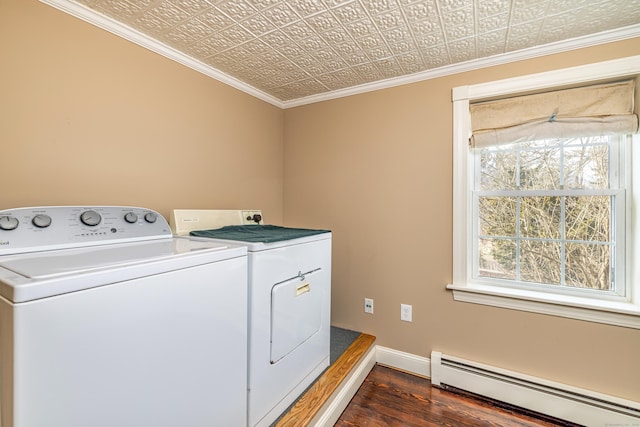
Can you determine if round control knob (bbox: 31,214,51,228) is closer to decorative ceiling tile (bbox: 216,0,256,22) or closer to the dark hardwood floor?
decorative ceiling tile (bbox: 216,0,256,22)

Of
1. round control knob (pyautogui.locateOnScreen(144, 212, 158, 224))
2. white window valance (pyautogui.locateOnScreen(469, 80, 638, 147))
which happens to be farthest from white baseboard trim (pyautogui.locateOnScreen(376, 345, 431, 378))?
round control knob (pyautogui.locateOnScreen(144, 212, 158, 224))

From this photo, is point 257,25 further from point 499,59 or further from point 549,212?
point 549,212

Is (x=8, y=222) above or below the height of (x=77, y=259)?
above

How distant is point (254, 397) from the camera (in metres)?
1.25

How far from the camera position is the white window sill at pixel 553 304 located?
1.54m

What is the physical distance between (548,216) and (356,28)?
1.65 m

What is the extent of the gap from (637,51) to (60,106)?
2951 mm

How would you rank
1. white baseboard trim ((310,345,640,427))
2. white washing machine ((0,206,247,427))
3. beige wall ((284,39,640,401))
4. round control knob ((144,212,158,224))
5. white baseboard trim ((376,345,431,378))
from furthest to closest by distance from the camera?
white baseboard trim ((376,345,431,378)) → beige wall ((284,39,640,401)) → white baseboard trim ((310,345,640,427)) → round control knob ((144,212,158,224)) → white washing machine ((0,206,247,427))

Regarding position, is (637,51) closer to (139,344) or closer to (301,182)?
(301,182)

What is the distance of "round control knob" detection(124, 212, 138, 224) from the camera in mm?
1325

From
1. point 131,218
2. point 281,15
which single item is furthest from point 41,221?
point 281,15

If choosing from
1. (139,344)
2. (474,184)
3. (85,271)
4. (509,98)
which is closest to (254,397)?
(139,344)

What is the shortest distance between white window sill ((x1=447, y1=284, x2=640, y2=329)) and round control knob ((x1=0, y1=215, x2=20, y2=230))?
2.23 metres

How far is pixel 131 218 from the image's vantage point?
1337mm
